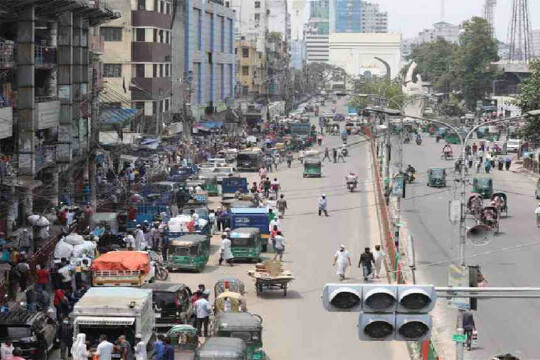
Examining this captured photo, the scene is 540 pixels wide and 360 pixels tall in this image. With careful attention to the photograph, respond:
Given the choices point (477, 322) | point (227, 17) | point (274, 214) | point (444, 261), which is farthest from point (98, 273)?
point (227, 17)

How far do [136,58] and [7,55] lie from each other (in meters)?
36.8

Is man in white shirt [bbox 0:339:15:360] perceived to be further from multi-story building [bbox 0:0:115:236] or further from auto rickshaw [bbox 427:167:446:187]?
auto rickshaw [bbox 427:167:446:187]

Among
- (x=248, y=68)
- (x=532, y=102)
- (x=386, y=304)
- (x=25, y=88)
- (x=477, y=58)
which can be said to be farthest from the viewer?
(x=477, y=58)

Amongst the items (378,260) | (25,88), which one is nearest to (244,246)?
(378,260)

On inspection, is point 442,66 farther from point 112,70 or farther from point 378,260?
point 378,260

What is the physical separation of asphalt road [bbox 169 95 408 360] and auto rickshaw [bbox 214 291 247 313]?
1049 mm

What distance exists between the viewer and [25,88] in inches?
1597

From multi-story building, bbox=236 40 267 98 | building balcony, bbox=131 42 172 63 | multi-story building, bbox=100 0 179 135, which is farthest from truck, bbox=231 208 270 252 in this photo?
multi-story building, bbox=236 40 267 98

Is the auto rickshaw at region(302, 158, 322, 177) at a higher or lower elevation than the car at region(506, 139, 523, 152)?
lower

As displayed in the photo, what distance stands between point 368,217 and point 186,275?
18.7m

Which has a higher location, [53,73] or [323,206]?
[53,73]

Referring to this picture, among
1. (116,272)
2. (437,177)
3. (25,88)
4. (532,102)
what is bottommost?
(437,177)

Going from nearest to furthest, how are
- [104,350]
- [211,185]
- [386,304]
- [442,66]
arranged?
[386,304], [104,350], [211,185], [442,66]

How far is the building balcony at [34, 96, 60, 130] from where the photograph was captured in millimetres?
42938
